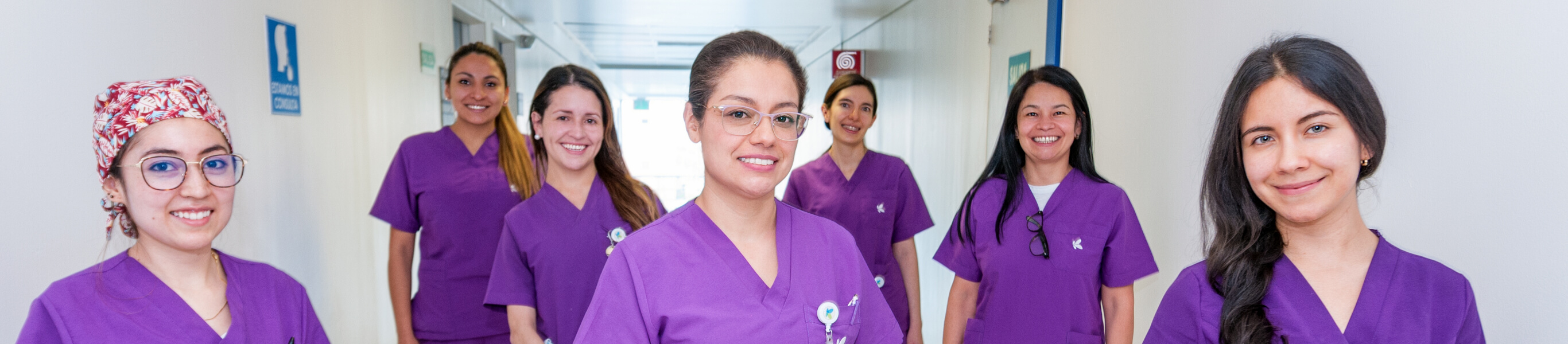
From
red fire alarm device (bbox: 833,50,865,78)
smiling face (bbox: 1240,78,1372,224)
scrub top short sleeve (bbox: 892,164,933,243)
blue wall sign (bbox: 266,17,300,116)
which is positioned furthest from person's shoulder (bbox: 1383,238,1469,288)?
red fire alarm device (bbox: 833,50,865,78)

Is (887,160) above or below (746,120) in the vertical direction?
below

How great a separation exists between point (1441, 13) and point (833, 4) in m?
4.97

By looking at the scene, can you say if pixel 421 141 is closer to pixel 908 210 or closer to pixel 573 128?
pixel 573 128

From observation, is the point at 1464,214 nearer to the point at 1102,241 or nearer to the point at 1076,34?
the point at 1102,241

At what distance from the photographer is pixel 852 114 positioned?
3232 mm

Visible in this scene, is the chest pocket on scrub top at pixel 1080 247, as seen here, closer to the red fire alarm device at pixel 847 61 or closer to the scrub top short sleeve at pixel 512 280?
the scrub top short sleeve at pixel 512 280

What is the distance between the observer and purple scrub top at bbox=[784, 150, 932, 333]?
3.11 m

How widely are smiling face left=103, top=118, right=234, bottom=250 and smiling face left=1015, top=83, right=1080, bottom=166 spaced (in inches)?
69.4

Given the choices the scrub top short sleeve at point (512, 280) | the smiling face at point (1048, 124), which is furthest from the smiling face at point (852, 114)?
the scrub top short sleeve at point (512, 280)

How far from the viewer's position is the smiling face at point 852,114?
3238 mm

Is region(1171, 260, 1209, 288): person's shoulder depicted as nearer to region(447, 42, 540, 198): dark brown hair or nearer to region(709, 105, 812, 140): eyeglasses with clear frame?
region(709, 105, 812, 140): eyeglasses with clear frame

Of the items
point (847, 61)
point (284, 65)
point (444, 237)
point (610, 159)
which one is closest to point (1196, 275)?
point (610, 159)

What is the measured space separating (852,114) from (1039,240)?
1219 millimetres

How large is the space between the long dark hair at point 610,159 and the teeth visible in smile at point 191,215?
0.94m
